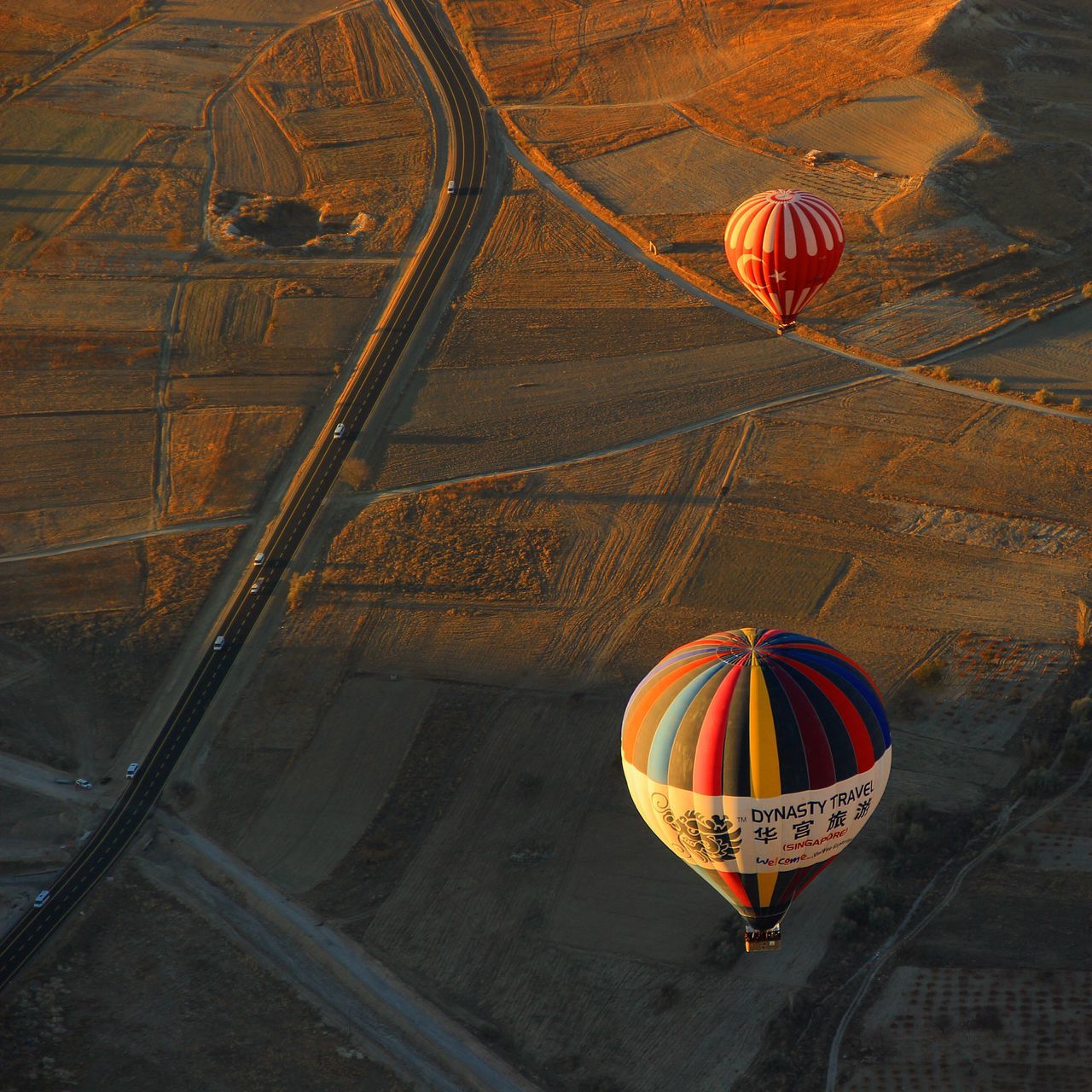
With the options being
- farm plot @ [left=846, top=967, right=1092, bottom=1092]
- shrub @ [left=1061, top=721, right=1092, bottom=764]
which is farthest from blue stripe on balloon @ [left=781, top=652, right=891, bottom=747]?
shrub @ [left=1061, top=721, right=1092, bottom=764]

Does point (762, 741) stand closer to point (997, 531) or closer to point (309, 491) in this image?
point (997, 531)

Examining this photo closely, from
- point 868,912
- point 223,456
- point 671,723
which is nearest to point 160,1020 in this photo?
point 671,723

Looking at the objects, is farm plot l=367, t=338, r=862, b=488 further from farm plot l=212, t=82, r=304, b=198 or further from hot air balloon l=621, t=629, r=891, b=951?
hot air balloon l=621, t=629, r=891, b=951

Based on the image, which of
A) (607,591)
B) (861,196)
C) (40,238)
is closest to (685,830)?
(607,591)

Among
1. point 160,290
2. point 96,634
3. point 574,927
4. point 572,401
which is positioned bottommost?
point 572,401

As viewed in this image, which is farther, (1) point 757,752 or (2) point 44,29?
(2) point 44,29

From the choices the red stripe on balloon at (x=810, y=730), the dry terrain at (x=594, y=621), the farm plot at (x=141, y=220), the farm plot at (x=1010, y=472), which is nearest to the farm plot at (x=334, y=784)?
the dry terrain at (x=594, y=621)

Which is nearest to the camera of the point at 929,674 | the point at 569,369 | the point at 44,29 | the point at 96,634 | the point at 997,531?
the point at 929,674
